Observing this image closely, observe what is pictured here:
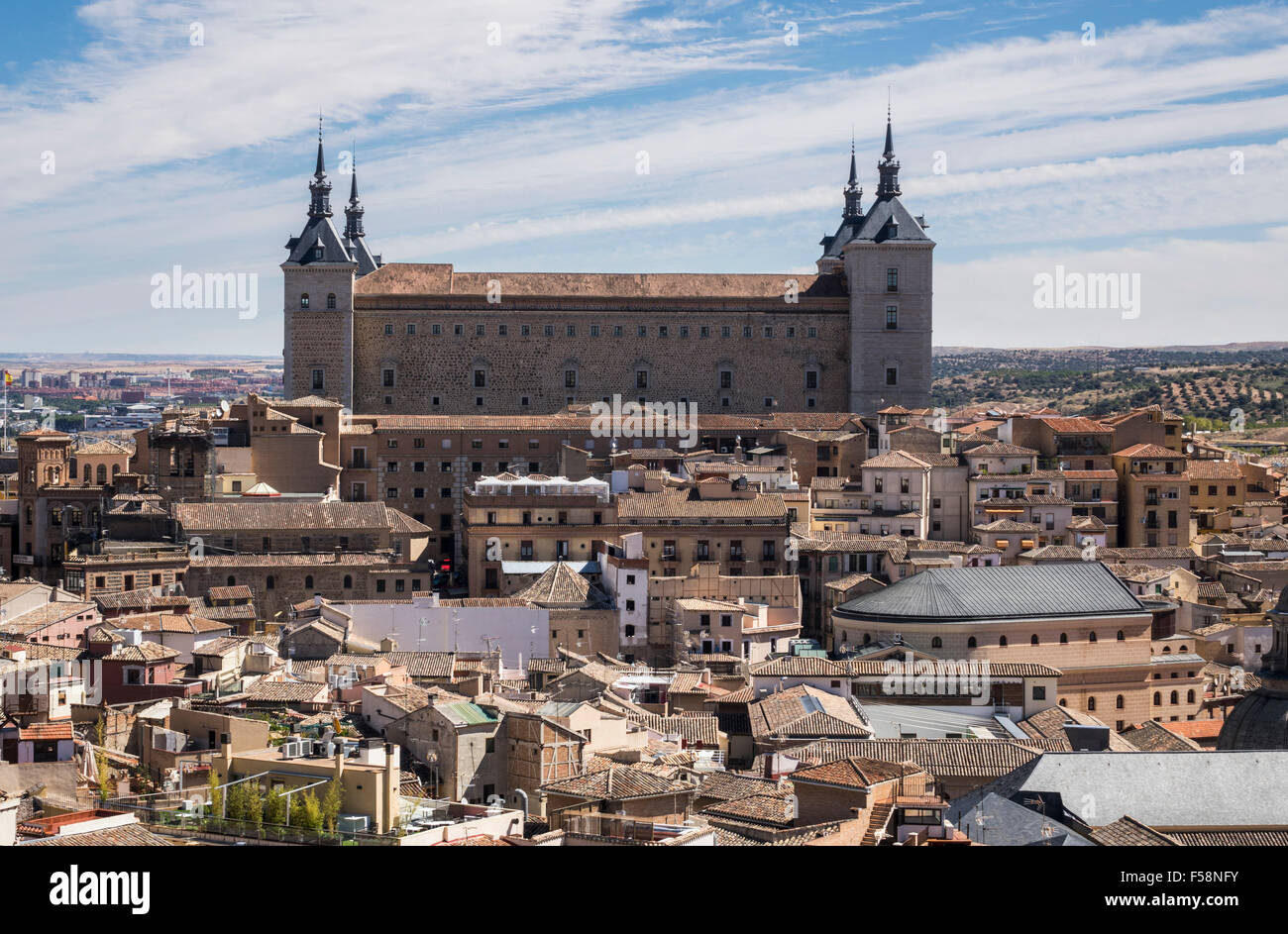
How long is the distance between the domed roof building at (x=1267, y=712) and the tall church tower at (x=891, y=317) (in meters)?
28.6

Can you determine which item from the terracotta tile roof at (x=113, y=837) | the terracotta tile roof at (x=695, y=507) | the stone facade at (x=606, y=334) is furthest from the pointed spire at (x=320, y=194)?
the terracotta tile roof at (x=113, y=837)

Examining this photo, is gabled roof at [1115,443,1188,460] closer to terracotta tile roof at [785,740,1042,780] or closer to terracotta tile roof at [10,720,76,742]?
terracotta tile roof at [785,740,1042,780]

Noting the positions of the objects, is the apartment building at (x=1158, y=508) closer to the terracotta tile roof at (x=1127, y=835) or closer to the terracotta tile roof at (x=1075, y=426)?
the terracotta tile roof at (x=1075, y=426)

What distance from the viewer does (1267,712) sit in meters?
20.8

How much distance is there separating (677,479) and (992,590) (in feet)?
32.1

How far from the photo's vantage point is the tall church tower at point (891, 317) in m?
50.5

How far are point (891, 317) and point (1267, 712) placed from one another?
30.8m

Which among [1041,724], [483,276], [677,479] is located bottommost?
[1041,724]

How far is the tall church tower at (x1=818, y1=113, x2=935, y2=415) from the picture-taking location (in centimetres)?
5047

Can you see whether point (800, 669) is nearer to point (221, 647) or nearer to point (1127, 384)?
point (221, 647)

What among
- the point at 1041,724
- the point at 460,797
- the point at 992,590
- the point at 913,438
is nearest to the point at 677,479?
the point at 913,438

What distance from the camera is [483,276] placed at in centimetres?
5116
